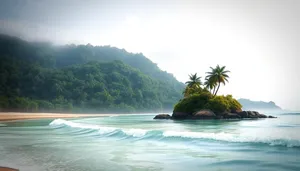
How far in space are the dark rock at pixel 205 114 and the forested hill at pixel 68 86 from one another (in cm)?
7142

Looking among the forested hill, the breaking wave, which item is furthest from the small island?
the forested hill

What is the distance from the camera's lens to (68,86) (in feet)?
430

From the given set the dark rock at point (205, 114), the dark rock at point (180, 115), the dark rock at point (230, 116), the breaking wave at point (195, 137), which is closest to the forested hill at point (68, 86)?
the dark rock at point (180, 115)

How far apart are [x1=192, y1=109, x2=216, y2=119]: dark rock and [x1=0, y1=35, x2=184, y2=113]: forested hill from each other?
71.4 m

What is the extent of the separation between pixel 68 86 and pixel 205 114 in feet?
309

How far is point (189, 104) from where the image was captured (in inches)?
2366

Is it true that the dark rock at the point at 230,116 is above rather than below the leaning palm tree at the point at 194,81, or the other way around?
below

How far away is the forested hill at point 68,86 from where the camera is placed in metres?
114

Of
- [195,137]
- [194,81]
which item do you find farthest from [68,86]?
[195,137]

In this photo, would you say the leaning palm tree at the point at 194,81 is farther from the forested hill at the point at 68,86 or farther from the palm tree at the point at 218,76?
the forested hill at the point at 68,86

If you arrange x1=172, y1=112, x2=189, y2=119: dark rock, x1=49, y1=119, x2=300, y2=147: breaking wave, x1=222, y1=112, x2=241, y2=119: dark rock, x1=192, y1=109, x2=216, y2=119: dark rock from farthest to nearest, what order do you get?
1. x1=172, y1=112, x2=189, y2=119: dark rock
2. x1=222, y1=112, x2=241, y2=119: dark rock
3. x1=192, y1=109, x2=216, y2=119: dark rock
4. x1=49, y1=119, x2=300, y2=147: breaking wave

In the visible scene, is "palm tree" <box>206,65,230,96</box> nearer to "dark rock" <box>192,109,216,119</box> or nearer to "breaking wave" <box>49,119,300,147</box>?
"dark rock" <box>192,109,216,119</box>

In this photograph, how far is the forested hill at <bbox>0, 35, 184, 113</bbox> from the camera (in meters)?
114

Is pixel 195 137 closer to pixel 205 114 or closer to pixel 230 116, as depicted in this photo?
pixel 205 114
